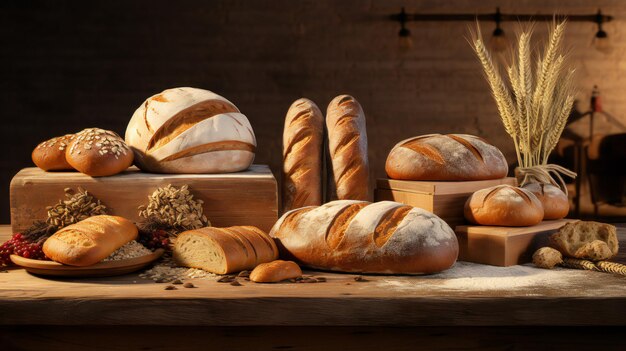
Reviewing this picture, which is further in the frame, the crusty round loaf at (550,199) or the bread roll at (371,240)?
the crusty round loaf at (550,199)

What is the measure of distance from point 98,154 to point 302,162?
0.63 metres

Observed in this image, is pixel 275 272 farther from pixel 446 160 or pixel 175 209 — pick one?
pixel 446 160

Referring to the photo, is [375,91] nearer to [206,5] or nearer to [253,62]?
[253,62]

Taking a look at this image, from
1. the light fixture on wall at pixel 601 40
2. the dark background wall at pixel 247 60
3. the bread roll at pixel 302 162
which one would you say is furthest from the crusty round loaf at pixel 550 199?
the light fixture on wall at pixel 601 40

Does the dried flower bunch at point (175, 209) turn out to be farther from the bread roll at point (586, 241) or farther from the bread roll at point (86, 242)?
the bread roll at point (586, 241)

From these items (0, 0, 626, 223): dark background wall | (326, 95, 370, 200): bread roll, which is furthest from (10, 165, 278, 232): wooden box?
(0, 0, 626, 223): dark background wall

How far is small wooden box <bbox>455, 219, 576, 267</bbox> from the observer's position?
177cm

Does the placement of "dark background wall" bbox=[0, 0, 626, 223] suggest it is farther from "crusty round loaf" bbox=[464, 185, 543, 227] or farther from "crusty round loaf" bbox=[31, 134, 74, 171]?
"crusty round loaf" bbox=[464, 185, 543, 227]

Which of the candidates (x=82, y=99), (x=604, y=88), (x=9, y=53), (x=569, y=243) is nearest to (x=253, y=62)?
(x=82, y=99)

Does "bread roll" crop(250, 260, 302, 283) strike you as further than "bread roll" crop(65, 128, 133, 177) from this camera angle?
No

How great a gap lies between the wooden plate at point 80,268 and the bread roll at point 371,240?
38 cm

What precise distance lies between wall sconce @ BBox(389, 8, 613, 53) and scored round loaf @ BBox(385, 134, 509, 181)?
256cm

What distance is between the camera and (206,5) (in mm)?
4500

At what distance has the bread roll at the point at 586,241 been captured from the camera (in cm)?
176
